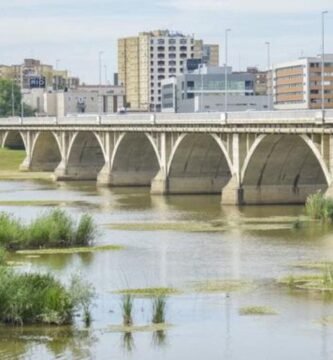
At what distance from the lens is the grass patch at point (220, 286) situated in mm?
47938

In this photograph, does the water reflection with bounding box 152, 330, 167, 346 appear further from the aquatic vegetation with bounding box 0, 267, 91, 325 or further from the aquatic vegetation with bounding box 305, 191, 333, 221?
the aquatic vegetation with bounding box 305, 191, 333, 221

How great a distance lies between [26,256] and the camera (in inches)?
2234

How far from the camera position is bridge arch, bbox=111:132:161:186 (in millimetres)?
112812

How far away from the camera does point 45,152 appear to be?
143875mm

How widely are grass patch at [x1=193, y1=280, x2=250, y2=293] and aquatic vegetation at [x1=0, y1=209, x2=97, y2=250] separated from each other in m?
11.5

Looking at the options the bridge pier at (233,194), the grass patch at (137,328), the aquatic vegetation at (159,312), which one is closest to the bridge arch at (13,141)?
the bridge pier at (233,194)

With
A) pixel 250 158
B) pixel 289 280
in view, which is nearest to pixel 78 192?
pixel 250 158

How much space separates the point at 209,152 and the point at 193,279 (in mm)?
48355

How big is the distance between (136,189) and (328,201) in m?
37.5

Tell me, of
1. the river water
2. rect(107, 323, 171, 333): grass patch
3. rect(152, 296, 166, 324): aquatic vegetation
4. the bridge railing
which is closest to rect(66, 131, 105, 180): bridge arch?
the bridge railing

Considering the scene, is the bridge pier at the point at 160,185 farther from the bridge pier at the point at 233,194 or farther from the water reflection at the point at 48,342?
the water reflection at the point at 48,342

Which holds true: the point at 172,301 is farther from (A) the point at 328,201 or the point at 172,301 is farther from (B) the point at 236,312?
(A) the point at 328,201

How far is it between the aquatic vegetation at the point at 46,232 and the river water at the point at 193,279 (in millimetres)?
2013

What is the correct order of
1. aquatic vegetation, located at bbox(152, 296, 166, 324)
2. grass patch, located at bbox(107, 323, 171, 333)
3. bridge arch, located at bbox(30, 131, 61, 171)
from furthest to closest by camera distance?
bridge arch, located at bbox(30, 131, 61, 171) < aquatic vegetation, located at bbox(152, 296, 166, 324) < grass patch, located at bbox(107, 323, 171, 333)
